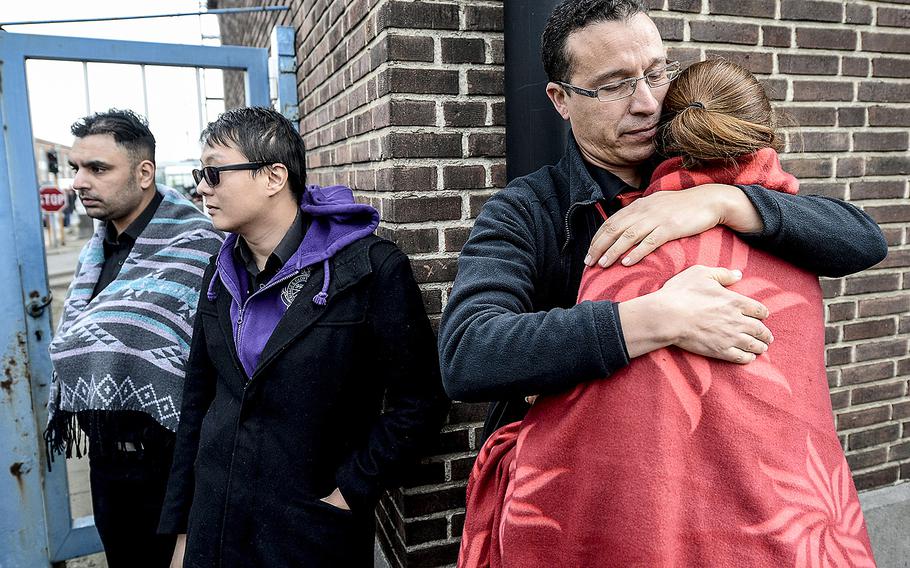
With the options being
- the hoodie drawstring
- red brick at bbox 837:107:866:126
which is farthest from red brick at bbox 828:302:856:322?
the hoodie drawstring

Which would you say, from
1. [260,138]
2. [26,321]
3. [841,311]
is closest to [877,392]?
[841,311]

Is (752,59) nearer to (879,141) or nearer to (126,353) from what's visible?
(879,141)

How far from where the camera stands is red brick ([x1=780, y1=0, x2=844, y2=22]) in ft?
8.13

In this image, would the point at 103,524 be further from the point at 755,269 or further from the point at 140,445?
the point at 755,269

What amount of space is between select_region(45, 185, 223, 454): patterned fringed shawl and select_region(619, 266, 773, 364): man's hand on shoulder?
2141 millimetres

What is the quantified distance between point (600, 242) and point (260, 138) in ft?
4.61

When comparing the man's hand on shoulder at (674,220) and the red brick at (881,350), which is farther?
the red brick at (881,350)

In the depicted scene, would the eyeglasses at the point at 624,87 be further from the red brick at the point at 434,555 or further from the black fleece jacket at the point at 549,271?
the red brick at the point at 434,555

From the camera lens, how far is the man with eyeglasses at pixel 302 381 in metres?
1.92

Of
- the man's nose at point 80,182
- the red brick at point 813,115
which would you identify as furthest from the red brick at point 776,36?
the man's nose at point 80,182

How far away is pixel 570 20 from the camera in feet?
4.69

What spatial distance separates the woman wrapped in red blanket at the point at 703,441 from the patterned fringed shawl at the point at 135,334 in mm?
1932

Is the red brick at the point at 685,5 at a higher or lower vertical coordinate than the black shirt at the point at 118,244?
higher

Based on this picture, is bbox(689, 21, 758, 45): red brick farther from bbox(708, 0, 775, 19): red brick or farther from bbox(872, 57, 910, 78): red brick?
bbox(872, 57, 910, 78): red brick
